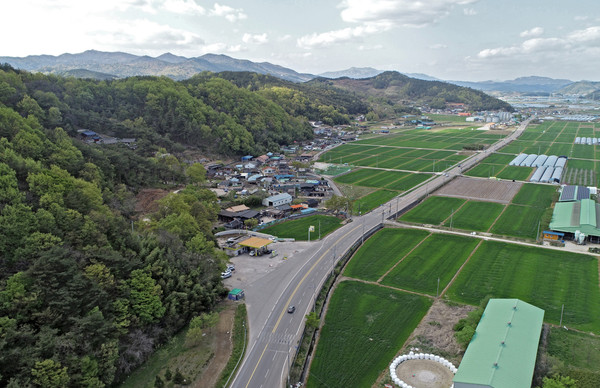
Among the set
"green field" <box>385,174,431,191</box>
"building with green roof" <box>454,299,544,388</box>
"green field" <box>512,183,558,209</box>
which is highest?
"green field" <box>385,174,431,191</box>

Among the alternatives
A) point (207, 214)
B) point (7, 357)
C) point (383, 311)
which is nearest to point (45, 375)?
point (7, 357)

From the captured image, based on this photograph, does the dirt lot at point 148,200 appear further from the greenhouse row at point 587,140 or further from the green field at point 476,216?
the greenhouse row at point 587,140

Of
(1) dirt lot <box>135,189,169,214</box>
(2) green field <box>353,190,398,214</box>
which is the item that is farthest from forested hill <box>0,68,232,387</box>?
(2) green field <box>353,190,398,214</box>

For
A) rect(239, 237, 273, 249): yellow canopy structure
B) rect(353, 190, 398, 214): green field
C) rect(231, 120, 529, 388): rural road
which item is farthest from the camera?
rect(353, 190, 398, 214): green field

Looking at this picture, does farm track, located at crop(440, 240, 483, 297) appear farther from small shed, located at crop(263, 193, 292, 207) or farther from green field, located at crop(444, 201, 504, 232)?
small shed, located at crop(263, 193, 292, 207)

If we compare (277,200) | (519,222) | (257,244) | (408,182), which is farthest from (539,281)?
(408,182)

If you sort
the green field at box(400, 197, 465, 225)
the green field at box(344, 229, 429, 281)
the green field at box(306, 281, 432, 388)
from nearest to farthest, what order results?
the green field at box(306, 281, 432, 388), the green field at box(344, 229, 429, 281), the green field at box(400, 197, 465, 225)
